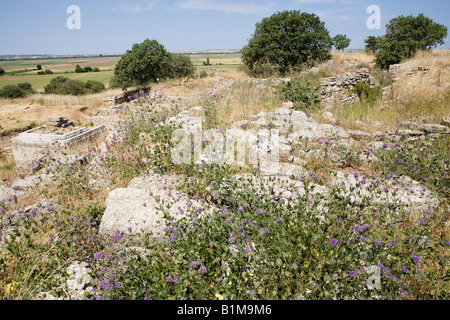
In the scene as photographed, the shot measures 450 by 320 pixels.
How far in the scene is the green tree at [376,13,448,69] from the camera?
20641 millimetres

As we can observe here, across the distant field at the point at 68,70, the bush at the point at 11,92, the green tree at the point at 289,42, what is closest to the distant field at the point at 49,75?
the distant field at the point at 68,70

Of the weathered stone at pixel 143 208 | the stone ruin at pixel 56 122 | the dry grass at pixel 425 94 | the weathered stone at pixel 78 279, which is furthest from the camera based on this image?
the stone ruin at pixel 56 122

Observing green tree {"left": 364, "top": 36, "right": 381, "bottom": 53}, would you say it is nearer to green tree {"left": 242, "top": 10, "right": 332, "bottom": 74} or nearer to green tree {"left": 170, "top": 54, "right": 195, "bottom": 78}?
green tree {"left": 242, "top": 10, "right": 332, "bottom": 74}

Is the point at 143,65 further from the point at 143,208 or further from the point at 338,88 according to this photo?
the point at 143,208

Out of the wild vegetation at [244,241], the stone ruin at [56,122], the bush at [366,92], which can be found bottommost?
the wild vegetation at [244,241]

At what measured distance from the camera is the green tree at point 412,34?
20.6m

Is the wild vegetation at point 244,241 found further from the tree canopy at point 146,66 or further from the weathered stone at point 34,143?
the tree canopy at point 146,66

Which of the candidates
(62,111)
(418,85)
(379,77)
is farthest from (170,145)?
(62,111)

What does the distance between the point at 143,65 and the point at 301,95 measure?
22403 mm

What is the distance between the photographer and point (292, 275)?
2039mm

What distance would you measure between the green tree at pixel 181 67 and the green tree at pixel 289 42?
10339 millimetres
